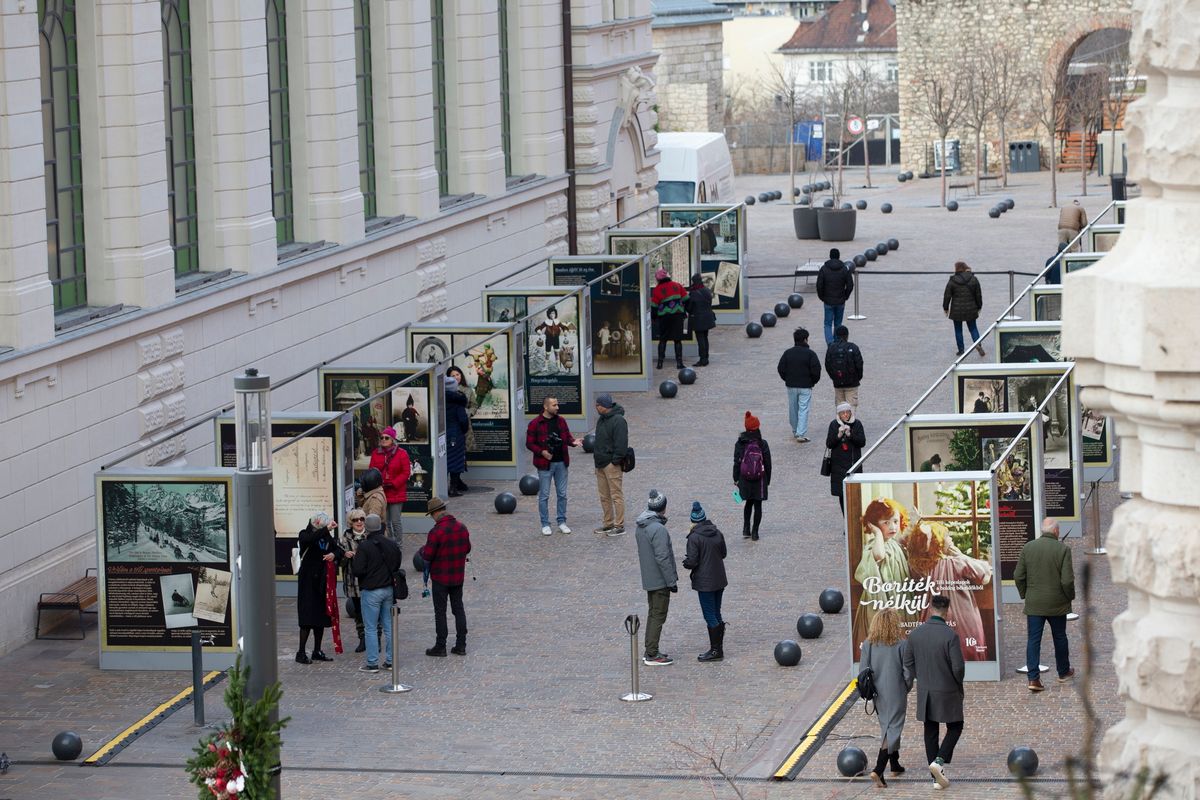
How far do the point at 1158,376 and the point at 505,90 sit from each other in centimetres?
3346

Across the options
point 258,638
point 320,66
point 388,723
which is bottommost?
point 388,723

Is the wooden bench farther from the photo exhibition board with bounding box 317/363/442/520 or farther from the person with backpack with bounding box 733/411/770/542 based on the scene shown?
the person with backpack with bounding box 733/411/770/542

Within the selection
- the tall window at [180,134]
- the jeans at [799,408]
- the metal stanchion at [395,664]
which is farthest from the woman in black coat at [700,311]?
the metal stanchion at [395,664]

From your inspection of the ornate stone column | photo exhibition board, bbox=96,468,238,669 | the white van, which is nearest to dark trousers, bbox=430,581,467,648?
photo exhibition board, bbox=96,468,238,669

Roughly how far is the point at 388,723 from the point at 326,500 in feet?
14.3

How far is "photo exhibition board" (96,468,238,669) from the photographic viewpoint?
1889 centimetres

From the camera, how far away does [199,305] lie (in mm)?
24969

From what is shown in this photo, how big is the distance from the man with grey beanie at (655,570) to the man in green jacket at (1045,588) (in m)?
3.06

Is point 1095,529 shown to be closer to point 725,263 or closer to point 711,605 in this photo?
point 711,605

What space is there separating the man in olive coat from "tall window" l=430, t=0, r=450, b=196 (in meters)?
21.2

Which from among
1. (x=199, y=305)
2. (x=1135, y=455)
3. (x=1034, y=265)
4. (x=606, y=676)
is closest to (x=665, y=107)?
(x=1034, y=265)

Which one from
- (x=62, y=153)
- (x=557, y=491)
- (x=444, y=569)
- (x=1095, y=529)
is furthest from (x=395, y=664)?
(x=62, y=153)

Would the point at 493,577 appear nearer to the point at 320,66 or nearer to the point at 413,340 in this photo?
the point at 413,340

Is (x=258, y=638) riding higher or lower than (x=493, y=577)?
higher
